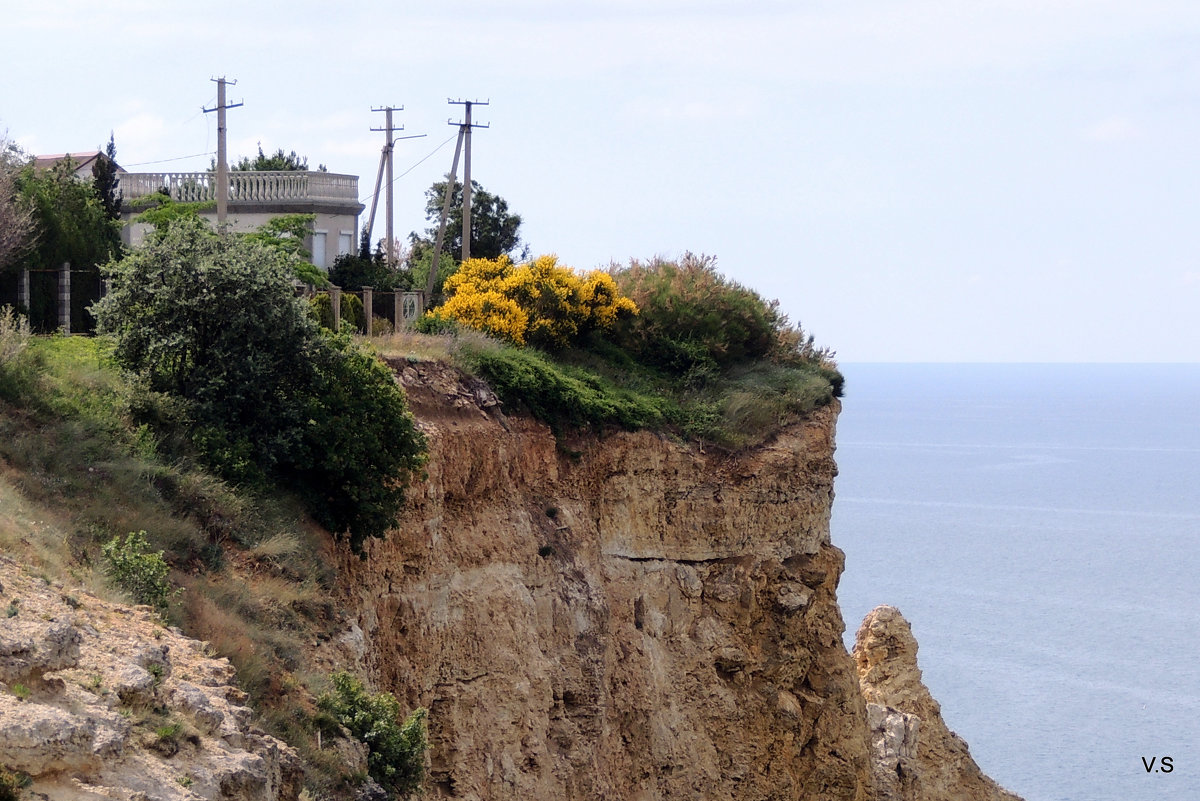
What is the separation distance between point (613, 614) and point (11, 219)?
12.0 m

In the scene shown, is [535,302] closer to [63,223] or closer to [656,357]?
[656,357]

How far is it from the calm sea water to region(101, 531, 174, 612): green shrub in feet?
141

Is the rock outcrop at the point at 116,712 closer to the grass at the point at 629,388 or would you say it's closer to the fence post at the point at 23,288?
the grass at the point at 629,388

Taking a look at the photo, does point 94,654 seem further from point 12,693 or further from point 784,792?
point 784,792

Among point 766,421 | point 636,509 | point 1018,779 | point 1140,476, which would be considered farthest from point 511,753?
point 1140,476

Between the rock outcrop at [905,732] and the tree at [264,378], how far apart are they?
15.3 meters

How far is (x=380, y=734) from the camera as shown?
14234mm

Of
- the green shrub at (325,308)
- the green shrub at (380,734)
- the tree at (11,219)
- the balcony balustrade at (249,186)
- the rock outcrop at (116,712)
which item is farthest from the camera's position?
the balcony balustrade at (249,186)

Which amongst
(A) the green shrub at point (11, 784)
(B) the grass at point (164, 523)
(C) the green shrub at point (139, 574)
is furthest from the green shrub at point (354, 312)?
(A) the green shrub at point (11, 784)

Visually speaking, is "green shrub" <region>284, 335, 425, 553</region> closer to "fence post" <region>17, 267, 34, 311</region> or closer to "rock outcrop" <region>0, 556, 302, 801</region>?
"rock outcrop" <region>0, 556, 302, 801</region>

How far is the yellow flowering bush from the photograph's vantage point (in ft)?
94.6

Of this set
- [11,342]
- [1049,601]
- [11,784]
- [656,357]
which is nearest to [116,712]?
[11,784]

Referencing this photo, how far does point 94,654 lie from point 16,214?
16.3 metres

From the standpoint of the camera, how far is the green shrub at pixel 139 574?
516 inches
